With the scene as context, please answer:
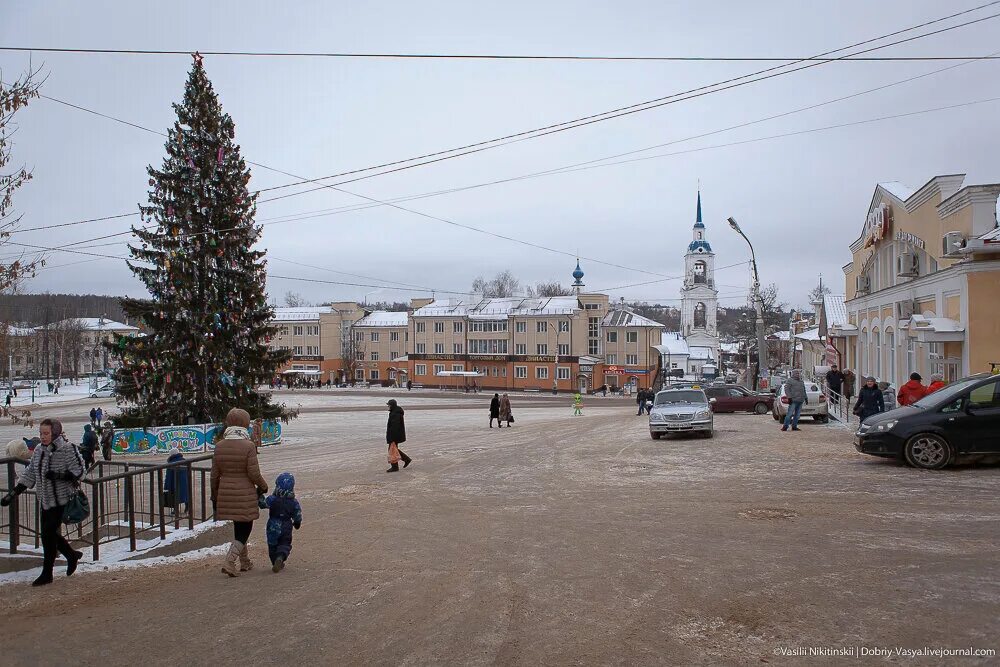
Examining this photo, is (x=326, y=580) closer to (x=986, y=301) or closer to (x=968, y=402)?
(x=968, y=402)

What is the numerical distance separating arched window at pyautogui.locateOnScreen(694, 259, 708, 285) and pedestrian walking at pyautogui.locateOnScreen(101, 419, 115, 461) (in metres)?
83.4

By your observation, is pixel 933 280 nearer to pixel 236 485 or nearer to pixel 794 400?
pixel 794 400

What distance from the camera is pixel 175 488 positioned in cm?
963

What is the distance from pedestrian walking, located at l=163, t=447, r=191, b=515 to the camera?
9.64 m

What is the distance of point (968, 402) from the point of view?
11797 mm

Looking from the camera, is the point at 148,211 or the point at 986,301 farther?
the point at 148,211

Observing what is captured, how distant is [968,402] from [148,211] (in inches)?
1007

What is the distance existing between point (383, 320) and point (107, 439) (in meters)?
75.8

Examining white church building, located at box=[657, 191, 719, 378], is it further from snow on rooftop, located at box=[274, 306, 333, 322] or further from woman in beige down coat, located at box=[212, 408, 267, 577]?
woman in beige down coat, located at box=[212, 408, 267, 577]

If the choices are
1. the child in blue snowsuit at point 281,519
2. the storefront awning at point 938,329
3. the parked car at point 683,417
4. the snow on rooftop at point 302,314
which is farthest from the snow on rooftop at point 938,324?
the snow on rooftop at point 302,314

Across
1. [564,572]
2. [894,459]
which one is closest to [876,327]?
[894,459]

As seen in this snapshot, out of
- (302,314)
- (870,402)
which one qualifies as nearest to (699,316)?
(302,314)

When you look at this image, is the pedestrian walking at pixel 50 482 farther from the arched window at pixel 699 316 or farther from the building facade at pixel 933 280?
the arched window at pixel 699 316

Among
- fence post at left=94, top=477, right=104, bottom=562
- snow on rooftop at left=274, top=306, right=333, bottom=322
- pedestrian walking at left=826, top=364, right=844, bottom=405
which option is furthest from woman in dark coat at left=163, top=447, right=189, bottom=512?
snow on rooftop at left=274, top=306, right=333, bottom=322
